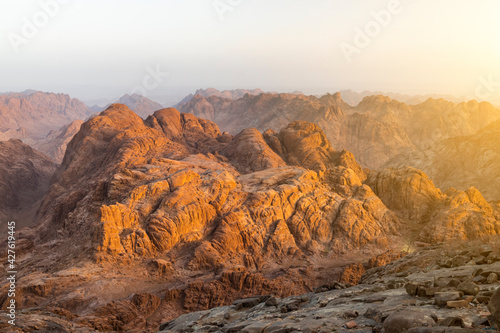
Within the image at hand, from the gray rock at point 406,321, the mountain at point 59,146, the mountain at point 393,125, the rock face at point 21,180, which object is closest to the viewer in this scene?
the gray rock at point 406,321

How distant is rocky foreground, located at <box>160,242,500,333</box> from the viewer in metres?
12.3

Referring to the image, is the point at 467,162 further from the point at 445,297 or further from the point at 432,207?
the point at 445,297

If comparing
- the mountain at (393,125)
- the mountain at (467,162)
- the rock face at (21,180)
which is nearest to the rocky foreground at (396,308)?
the mountain at (467,162)

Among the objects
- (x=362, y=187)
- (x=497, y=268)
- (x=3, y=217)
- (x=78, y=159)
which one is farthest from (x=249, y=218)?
(x=3, y=217)

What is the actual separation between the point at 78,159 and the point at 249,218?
5312cm

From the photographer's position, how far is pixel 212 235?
43312 millimetres

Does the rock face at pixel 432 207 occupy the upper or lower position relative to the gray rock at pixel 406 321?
lower

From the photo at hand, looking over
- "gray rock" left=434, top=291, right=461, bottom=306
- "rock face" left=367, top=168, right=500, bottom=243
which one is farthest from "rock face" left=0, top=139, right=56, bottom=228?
"gray rock" left=434, top=291, right=461, bottom=306

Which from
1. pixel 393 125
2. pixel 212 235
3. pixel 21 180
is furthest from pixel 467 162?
pixel 21 180

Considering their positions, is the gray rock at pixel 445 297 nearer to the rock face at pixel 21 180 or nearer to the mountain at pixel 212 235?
the mountain at pixel 212 235

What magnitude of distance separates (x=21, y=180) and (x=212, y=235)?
80.7 m

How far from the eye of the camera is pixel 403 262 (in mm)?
30156

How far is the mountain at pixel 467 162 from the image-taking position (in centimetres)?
7144

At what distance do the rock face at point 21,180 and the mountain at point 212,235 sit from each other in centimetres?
3253
